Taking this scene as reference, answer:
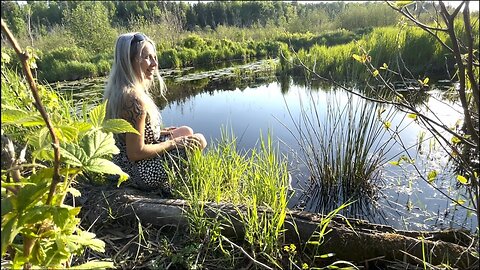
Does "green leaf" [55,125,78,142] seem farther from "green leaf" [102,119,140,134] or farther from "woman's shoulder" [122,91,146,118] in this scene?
"woman's shoulder" [122,91,146,118]

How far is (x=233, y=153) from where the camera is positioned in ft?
7.57

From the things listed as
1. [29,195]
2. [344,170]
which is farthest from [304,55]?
[29,195]

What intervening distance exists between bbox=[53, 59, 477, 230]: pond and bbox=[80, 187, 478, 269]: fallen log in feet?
0.90

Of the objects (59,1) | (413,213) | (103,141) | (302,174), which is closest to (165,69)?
(302,174)

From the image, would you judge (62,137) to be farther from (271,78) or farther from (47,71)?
(47,71)

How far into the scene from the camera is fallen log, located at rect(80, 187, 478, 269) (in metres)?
1.50

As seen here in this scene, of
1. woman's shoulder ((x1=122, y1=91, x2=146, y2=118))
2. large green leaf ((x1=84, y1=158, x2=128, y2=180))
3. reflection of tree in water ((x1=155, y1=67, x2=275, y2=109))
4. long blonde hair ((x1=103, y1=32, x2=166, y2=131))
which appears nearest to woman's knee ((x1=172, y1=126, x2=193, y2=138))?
long blonde hair ((x1=103, y1=32, x2=166, y2=131))

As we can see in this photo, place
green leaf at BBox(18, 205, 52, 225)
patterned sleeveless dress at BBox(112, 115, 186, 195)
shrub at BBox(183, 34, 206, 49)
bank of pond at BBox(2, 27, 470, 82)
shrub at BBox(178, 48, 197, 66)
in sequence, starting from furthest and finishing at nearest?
1. shrub at BBox(183, 34, 206, 49)
2. shrub at BBox(178, 48, 197, 66)
3. bank of pond at BBox(2, 27, 470, 82)
4. patterned sleeveless dress at BBox(112, 115, 186, 195)
5. green leaf at BBox(18, 205, 52, 225)

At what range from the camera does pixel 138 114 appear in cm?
207

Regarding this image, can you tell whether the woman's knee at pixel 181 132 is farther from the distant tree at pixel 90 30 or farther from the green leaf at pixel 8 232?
the distant tree at pixel 90 30

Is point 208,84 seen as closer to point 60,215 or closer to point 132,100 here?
point 132,100

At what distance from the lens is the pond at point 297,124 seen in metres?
2.53

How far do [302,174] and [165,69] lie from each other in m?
8.80

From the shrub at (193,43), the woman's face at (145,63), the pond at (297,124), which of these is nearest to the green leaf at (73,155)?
the pond at (297,124)
